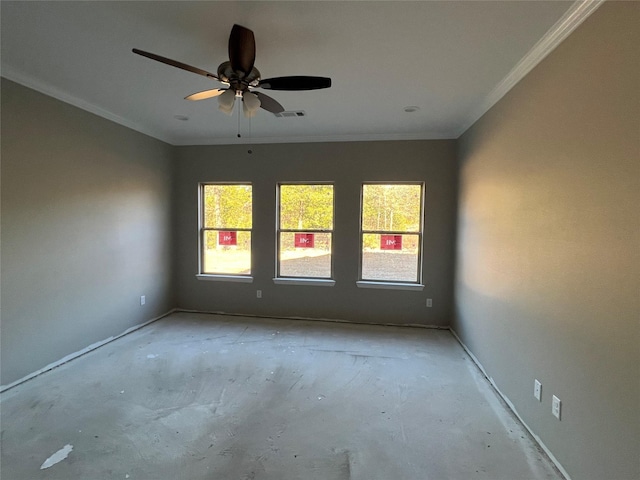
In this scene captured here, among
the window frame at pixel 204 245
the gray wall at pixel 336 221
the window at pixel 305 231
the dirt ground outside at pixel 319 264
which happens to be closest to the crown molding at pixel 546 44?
the gray wall at pixel 336 221

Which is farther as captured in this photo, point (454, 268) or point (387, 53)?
point (454, 268)

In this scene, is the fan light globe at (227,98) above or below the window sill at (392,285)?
above

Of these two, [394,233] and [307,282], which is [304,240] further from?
[394,233]

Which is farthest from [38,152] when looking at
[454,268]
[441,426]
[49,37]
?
[454,268]

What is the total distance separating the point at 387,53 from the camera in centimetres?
201

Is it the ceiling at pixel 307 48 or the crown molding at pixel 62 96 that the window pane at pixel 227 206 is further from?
the ceiling at pixel 307 48

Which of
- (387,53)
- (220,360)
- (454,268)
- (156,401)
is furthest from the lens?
(454,268)

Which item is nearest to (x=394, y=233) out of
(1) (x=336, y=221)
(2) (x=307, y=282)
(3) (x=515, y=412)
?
(1) (x=336, y=221)

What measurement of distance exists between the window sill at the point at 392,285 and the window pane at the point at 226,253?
1.70m

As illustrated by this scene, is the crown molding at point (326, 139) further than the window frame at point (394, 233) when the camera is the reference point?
No

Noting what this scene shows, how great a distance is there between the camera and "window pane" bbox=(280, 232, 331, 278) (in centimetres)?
420

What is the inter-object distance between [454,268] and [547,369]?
2076 millimetres

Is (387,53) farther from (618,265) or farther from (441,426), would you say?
(441,426)

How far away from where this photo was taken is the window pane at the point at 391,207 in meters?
4.01
